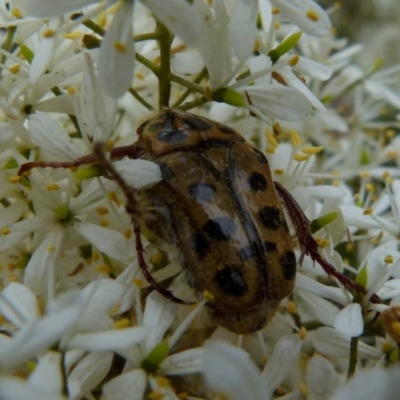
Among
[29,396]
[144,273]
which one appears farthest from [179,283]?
[29,396]

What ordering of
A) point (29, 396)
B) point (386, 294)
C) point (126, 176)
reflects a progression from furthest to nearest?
1. point (386, 294)
2. point (126, 176)
3. point (29, 396)

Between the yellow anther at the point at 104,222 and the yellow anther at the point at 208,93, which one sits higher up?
the yellow anther at the point at 208,93

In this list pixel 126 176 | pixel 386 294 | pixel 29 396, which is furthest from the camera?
pixel 386 294

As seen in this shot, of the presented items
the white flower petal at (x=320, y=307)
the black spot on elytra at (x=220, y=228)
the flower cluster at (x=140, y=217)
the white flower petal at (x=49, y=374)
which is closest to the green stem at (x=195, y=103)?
the flower cluster at (x=140, y=217)

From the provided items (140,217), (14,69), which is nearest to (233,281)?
(140,217)

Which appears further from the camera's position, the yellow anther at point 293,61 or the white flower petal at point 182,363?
the yellow anther at point 293,61

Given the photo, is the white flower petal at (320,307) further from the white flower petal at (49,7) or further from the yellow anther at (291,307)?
the white flower petal at (49,7)

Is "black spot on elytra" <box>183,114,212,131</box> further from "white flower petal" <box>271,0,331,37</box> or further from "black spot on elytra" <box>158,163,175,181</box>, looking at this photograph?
"white flower petal" <box>271,0,331,37</box>

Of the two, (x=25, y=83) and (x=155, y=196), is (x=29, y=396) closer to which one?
(x=155, y=196)
